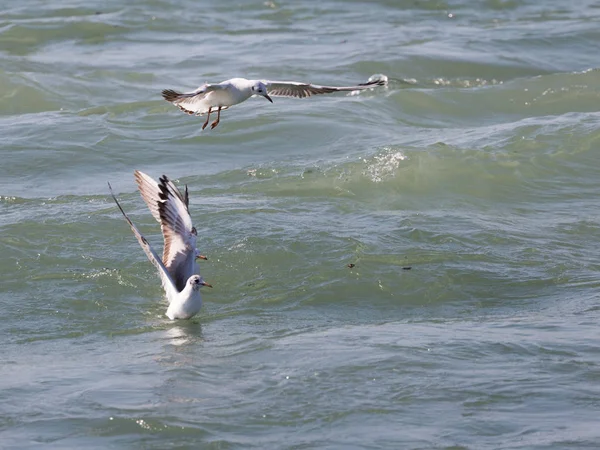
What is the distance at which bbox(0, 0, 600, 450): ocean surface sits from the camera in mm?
6391

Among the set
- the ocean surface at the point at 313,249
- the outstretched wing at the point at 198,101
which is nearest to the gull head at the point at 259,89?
the outstretched wing at the point at 198,101

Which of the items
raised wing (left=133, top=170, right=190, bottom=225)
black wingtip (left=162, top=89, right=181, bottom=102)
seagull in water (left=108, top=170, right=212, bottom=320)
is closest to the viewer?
black wingtip (left=162, top=89, right=181, bottom=102)

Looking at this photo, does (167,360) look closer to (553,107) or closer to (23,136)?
(23,136)

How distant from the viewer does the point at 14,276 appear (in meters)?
8.91

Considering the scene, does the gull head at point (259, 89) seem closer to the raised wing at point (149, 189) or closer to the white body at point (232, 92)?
the white body at point (232, 92)

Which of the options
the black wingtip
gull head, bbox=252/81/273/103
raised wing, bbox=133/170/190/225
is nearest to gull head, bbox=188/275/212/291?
raised wing, bbox=133/170/190/225

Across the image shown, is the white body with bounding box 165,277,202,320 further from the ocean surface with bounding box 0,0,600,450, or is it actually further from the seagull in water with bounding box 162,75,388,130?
the seagull in water with bounding box 162,75,388,130

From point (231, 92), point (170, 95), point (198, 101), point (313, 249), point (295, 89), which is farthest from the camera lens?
point (313, 249)

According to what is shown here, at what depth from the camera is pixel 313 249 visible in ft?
30.8

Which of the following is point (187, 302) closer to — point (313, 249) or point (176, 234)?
point (176, 234)

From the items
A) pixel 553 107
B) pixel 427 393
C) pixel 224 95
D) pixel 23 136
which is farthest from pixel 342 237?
pixel 553 107

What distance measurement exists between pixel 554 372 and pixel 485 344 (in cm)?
56

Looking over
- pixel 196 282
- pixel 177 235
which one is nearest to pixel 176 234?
pixel 177 235

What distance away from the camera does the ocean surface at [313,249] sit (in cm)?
639
